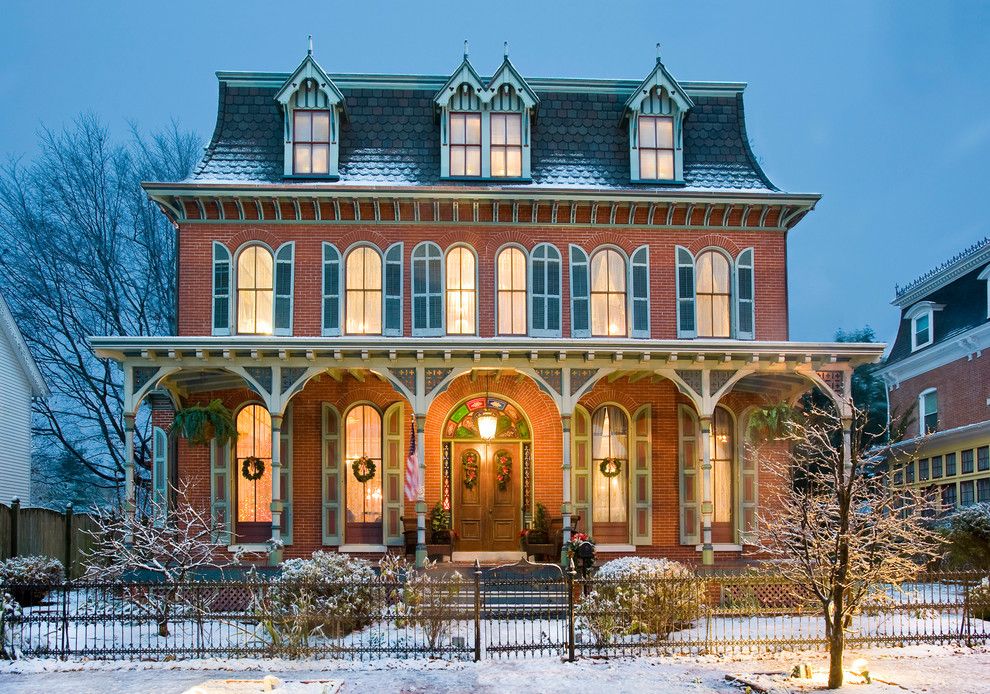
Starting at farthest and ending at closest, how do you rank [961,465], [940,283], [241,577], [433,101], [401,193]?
1. [940,283]
2. [961,465]
3. [433,101]
4. [401,193]
5. [241,577]

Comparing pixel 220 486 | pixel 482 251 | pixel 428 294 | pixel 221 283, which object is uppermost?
pixel 482 251

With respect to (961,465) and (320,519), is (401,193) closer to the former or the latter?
(320,519)

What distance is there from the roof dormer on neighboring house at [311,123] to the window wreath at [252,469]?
6243mm

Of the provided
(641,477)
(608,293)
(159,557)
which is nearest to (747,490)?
(641,477)

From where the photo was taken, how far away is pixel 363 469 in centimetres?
2316

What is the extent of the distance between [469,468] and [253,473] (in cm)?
464

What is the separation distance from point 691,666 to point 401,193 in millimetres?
12123

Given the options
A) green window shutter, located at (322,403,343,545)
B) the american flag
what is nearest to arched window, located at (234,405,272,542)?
green window shutter, located at (322,403,343,545)

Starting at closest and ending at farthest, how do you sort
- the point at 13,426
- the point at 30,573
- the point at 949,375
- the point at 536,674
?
1. the point at 536,674
2. the point at 30,573
3. the point at 13,426
4. the point at 949,375

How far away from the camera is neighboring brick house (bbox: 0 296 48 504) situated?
90.8 feet

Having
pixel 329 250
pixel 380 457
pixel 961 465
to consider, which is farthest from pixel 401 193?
pixel 961 465

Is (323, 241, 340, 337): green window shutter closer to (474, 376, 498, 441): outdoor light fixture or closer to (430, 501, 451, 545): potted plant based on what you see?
(474, 376, 498, 441): outdoor light fixture

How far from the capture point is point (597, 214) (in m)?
23.5

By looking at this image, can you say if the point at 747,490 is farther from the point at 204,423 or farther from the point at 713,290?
the point at 204,423
